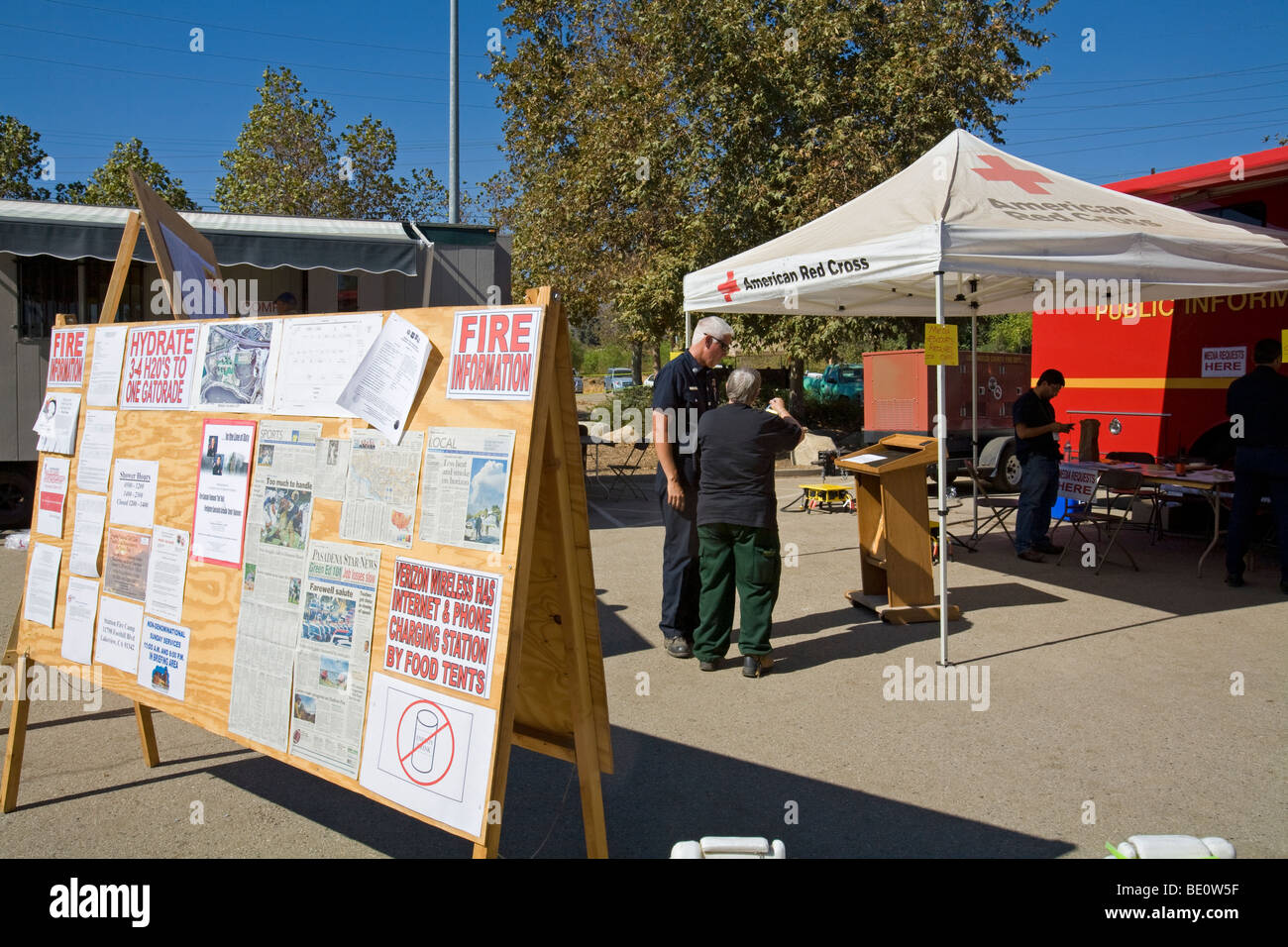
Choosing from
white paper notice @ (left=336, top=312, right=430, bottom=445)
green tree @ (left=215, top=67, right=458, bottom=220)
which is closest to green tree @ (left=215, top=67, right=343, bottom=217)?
green tree @ (left=215, top=67, right=458, bottom=220)

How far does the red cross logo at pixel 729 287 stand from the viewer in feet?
26.7

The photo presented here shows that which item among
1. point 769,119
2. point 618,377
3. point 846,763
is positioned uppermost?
point 769,119

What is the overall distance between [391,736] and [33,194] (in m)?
41.4

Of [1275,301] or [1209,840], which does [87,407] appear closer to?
[1209,840]

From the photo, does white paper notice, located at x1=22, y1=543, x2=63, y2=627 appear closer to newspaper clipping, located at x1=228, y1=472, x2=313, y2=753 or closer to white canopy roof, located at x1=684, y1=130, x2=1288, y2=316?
newspaper clipping, located at x1=228, y1=472, x2=313, y2=753

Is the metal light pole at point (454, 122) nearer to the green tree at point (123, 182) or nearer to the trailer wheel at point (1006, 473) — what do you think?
the trailer wheel at point (1006, 473)

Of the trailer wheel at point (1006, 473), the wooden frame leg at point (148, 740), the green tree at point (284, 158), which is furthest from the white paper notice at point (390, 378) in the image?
the green tree at point (284, 158)

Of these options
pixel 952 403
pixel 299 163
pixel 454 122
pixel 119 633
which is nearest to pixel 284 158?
pixel 299 163

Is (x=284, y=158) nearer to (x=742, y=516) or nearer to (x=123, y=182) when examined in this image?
(x=123, y=182)

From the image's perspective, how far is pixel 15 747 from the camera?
3.81 meters

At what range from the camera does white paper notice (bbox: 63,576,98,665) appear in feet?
12.2

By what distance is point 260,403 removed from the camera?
3.16 m

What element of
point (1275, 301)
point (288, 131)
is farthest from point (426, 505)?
point (288, 131)

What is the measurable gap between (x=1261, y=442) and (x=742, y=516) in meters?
4.60
